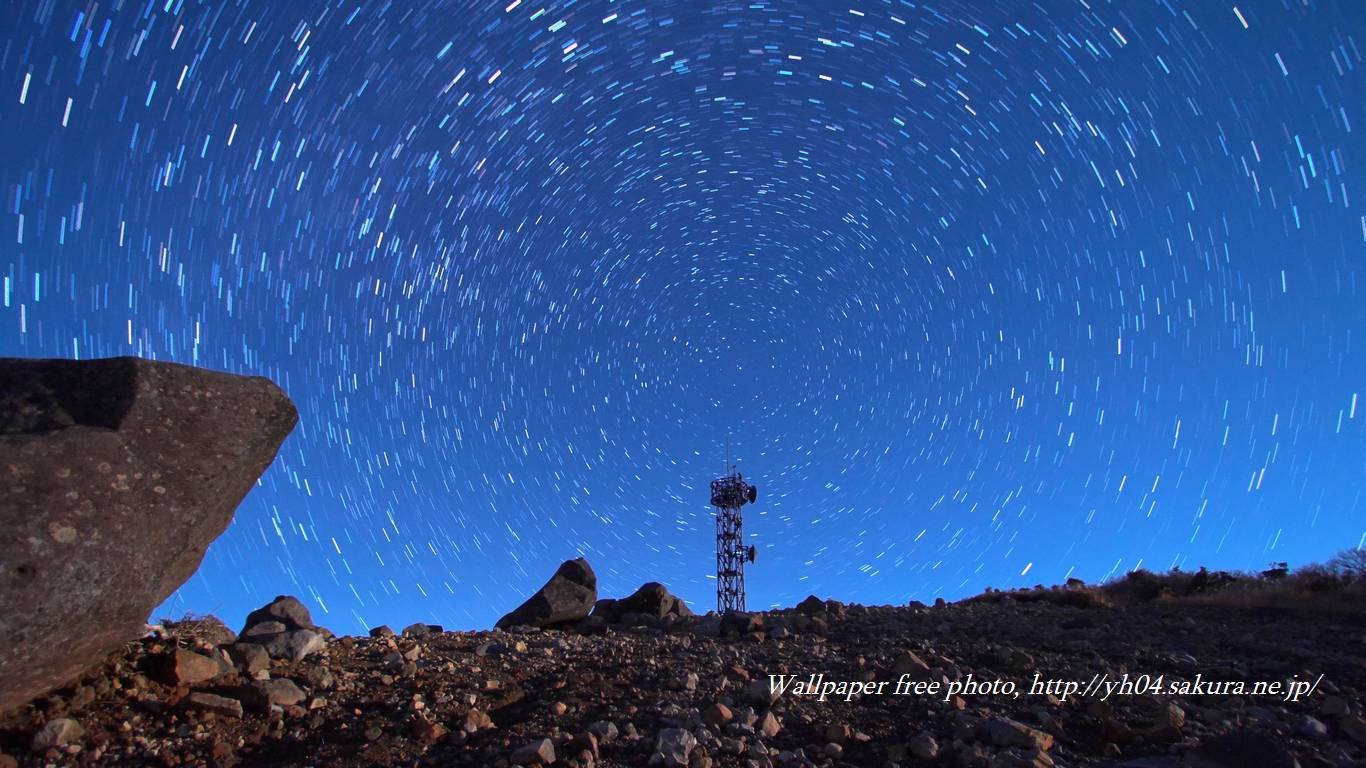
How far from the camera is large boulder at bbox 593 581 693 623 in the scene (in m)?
14.5

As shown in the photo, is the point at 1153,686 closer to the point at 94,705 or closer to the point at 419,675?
the point at 419,675

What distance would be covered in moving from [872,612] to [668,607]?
4.34 m

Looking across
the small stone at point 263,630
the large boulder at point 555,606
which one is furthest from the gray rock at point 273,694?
the large boulder at point 555,606

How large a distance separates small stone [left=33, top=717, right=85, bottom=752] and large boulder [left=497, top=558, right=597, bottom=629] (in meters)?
8.50

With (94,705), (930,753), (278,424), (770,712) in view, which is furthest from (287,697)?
(930,753)

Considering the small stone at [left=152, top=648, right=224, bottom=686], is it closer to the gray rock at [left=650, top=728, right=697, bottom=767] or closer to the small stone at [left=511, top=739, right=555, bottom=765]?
the small stone at [left=511, top=739, right=555, bottom=765]

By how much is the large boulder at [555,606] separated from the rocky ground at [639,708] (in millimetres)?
4031

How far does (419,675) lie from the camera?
6754mm

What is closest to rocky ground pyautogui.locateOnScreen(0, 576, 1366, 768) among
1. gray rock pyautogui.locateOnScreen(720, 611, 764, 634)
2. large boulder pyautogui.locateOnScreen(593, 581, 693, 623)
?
gray rock pyautogui.locateOnScreen(720, 611, 764, 634)

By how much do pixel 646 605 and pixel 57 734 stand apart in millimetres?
11051

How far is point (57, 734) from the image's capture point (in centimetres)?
469

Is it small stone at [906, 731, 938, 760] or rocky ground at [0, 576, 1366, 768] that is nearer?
rocky ground at [0, 576, 1366, 768]

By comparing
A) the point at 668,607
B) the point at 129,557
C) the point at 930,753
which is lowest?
the point at 930,753

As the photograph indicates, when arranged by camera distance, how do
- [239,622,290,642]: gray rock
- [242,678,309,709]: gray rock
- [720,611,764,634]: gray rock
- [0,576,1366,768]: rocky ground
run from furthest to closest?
[720,611,764,634]: gray rock → [239,622,290,642]: gray rock → [242,678,309,709]: gray rock → [0,576,1366,768]: rocky ground
